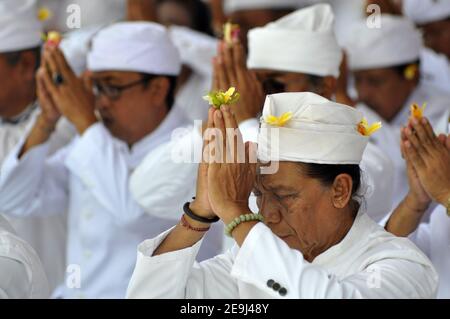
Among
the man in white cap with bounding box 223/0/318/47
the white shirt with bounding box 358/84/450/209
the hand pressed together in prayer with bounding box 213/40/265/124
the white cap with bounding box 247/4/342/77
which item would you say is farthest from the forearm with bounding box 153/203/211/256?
the man in white cap with bounding box 223/0/318/47

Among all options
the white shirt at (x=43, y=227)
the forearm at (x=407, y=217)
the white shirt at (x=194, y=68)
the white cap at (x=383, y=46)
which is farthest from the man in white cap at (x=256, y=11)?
the forearm at (x=407, y=217)

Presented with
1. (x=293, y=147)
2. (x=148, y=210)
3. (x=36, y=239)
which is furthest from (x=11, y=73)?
(x=293, y=147)

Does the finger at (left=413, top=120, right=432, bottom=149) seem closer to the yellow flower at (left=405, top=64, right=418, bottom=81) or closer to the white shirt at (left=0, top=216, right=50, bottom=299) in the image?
the white shirt at (left=0, top=216, right=50, bottom=299)

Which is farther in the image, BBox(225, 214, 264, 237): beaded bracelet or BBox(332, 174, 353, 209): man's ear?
BBox(332, 174, 353, 209): man's ear

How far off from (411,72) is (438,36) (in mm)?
718

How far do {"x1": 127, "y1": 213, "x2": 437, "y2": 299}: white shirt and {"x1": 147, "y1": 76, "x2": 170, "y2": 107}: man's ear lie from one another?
167 centimetres

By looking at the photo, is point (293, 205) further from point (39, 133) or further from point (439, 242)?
point (39, 133)

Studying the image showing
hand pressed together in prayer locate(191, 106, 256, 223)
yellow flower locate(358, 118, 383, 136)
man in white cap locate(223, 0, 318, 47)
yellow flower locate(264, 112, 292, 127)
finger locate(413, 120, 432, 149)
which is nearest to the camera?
hand pressed together in prayer locate(191, 106, 256, 223)

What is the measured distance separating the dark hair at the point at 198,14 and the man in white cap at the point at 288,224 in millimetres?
3700

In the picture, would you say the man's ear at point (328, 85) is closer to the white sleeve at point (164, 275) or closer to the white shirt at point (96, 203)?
the white shirt at point (96, 203)

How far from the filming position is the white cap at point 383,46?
521 cm

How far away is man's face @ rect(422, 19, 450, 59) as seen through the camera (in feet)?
19.0

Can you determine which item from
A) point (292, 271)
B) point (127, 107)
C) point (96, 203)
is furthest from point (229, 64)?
point (292, 271)

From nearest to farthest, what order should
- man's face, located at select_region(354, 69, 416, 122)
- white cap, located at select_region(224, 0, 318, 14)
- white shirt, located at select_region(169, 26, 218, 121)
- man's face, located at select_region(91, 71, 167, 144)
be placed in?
1. man's face, located at select_region(91, 71, 167, 144)
2. man's face, located at select_region(354, 69, 416, 122)
3. white shirt, located at select_region(169, 26, 218, 121)
4. white cap, located at select_region(224, 0, 318, 14)
